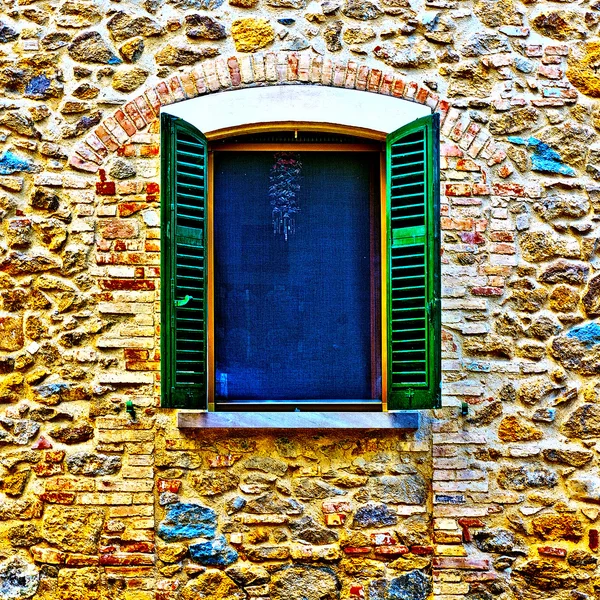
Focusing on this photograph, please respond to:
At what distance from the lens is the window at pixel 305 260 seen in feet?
18.2

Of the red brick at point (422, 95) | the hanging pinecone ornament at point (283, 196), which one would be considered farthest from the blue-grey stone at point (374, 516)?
the red brick at point (422, 95)

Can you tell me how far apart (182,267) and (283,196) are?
79 cm

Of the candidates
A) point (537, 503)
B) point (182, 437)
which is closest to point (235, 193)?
point (182, 437)

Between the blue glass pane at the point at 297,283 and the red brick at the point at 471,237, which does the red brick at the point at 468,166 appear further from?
the blue glass pane at the point at 297,283

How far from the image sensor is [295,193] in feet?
19.1

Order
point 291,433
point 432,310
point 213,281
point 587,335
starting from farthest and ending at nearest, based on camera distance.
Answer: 1. point 213,281
2. point 587,335
3. point 291,433
4. point 432,310

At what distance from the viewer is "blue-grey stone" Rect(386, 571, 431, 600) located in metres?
5.50

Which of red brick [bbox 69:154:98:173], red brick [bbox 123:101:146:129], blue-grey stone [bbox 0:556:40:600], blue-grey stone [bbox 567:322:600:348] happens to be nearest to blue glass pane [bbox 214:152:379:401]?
red brick [bbox 123:101:146:129]

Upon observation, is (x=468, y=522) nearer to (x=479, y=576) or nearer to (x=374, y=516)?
(x=479, y=576)

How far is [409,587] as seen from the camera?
550 centimetres

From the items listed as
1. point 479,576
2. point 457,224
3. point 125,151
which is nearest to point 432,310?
point 457,224

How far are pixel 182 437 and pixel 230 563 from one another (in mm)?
759

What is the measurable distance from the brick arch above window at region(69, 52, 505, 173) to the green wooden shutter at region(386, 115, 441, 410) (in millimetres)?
257

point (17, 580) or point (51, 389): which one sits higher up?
point (51, 389)
